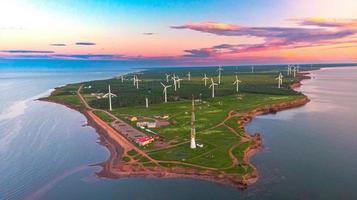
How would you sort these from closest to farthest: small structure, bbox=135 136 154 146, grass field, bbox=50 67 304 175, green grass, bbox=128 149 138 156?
grass field, bbox=50 67 304 175
green grass, bbox=128 149 138 156
small structure, bbox=135 136 154 146

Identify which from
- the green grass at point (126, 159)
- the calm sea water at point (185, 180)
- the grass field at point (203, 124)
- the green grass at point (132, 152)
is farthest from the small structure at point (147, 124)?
the green grass at point (126, 159)

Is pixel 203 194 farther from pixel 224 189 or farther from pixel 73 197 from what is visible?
pixel 73 197

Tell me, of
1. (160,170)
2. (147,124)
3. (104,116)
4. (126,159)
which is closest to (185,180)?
(160,170)

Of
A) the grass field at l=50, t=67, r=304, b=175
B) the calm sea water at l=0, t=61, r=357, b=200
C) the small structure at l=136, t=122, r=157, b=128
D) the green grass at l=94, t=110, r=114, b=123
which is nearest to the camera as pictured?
the calm sea water at l=0, t=61, r=357, b=200

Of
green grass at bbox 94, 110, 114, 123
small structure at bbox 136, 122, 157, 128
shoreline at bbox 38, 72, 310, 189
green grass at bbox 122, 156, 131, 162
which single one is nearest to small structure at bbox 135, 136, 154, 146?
shoreline at bbox 38, 72, 310, 189

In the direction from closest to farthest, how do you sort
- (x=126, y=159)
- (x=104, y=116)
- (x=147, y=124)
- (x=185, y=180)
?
(x=185, y=180) → (x=126, y=159) → (x=147, y=124) → (x=104, y=116)

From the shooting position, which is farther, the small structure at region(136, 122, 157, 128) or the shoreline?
the small structure at region(136, 122, 157, 128)

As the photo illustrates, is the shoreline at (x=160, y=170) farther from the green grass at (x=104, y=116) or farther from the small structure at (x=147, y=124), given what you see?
the green grass at (x=104, y=116)

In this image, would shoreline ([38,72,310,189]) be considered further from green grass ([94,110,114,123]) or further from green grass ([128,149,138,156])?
green grass ([94,110,114,123])

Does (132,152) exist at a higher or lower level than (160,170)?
higher

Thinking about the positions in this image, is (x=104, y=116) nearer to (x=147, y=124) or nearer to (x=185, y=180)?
(x=147, y=124)

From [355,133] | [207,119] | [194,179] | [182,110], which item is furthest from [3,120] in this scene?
[355,133]
